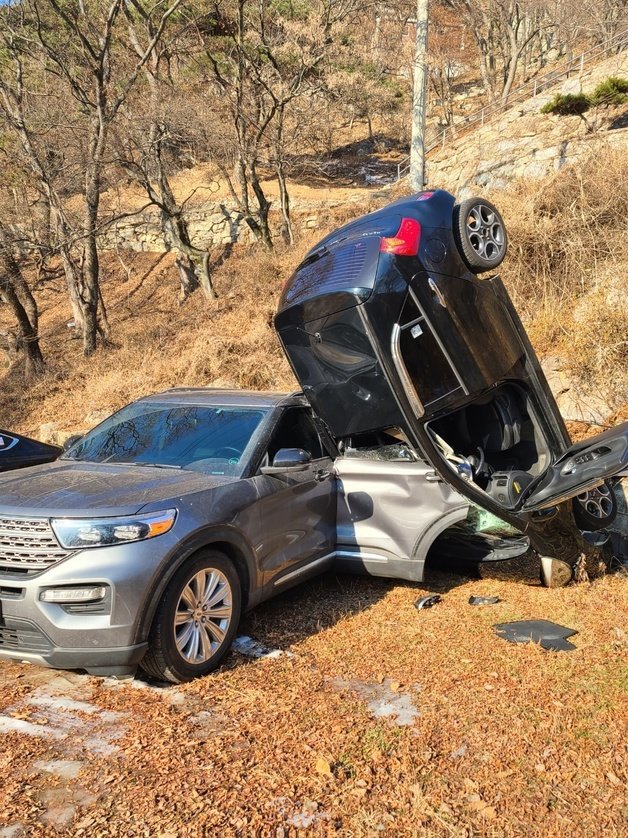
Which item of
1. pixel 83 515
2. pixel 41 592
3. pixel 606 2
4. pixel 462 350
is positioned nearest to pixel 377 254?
pixel 462 350

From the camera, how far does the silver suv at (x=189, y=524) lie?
11.9 ft

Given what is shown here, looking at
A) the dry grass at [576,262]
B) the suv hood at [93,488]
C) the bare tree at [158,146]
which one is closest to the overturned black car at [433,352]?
the suv hood at [93,488]

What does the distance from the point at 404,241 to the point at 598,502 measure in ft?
9.01

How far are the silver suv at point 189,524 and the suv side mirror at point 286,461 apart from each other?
0.04ft

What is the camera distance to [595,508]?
5758 mm

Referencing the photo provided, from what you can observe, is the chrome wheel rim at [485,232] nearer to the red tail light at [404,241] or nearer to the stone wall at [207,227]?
the red tail light at [404,241]

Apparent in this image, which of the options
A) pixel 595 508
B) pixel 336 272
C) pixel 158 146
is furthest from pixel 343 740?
pixel 158 146

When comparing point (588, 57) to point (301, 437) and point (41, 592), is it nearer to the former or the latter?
point (301, 437)

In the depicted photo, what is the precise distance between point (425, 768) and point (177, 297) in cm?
2319

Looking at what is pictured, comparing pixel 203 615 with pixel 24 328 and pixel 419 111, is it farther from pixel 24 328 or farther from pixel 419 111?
pixel 24 328

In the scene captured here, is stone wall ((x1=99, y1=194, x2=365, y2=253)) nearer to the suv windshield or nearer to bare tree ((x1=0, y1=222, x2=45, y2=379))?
bare tree ((x1=0, y1=222, x2=45, y2=379))

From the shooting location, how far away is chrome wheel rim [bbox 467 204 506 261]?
5.21 metres

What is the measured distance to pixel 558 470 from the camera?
5.05m

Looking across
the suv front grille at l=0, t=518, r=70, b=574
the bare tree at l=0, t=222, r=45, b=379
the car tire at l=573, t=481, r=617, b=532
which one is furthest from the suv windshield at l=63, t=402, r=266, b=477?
the bare tree at l=0, t=222, r=45, b=379
